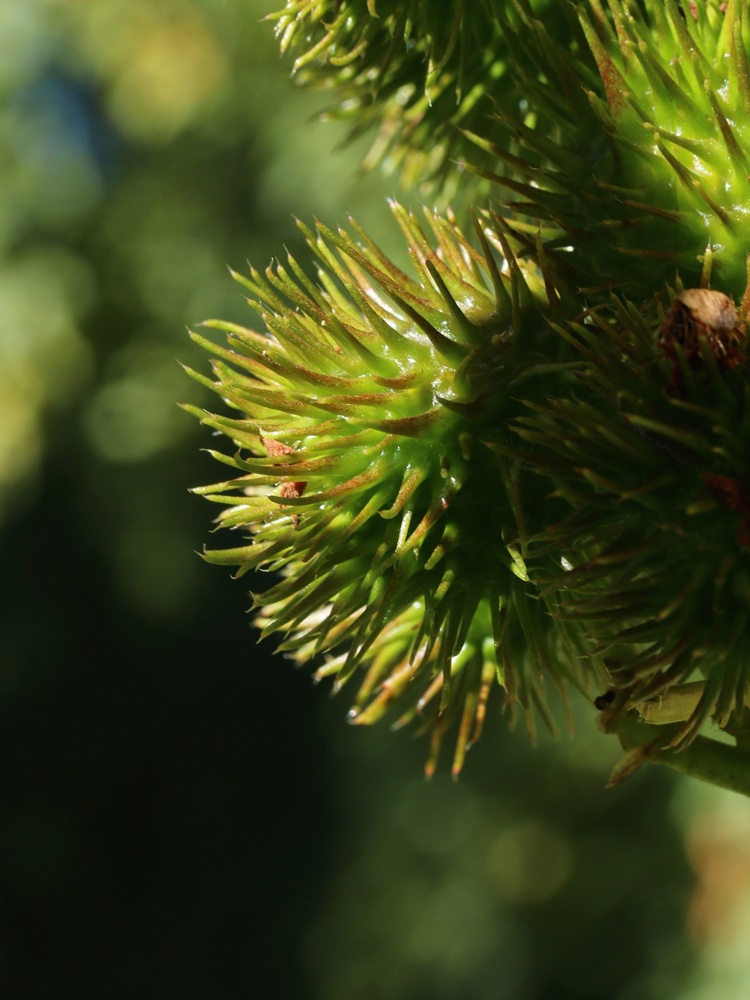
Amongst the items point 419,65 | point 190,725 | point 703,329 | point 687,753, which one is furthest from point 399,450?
point 190,725

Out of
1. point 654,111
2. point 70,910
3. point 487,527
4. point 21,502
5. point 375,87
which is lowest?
point 70,910

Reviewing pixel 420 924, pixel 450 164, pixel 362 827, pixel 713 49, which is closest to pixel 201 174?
pixel 362 827

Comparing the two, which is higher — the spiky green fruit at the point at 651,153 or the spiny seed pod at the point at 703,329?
the spiky green fruit at the point at 651,153

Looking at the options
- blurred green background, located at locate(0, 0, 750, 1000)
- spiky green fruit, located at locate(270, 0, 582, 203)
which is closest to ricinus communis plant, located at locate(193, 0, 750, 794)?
spiky green fruit, located at locate(270, 0, 582, 203)

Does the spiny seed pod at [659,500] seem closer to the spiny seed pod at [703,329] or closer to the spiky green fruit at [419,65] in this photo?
the spiny seed pod at [703,329]

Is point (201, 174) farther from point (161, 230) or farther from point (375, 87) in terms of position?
point (375, 87)

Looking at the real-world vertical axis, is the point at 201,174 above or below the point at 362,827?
above

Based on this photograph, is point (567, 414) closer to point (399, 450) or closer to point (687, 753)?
point (399, 450)

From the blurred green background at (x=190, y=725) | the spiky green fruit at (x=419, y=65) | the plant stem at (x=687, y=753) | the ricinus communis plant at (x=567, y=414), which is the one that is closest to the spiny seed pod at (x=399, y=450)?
the ricinus communis plant at (x=567, y=414)
